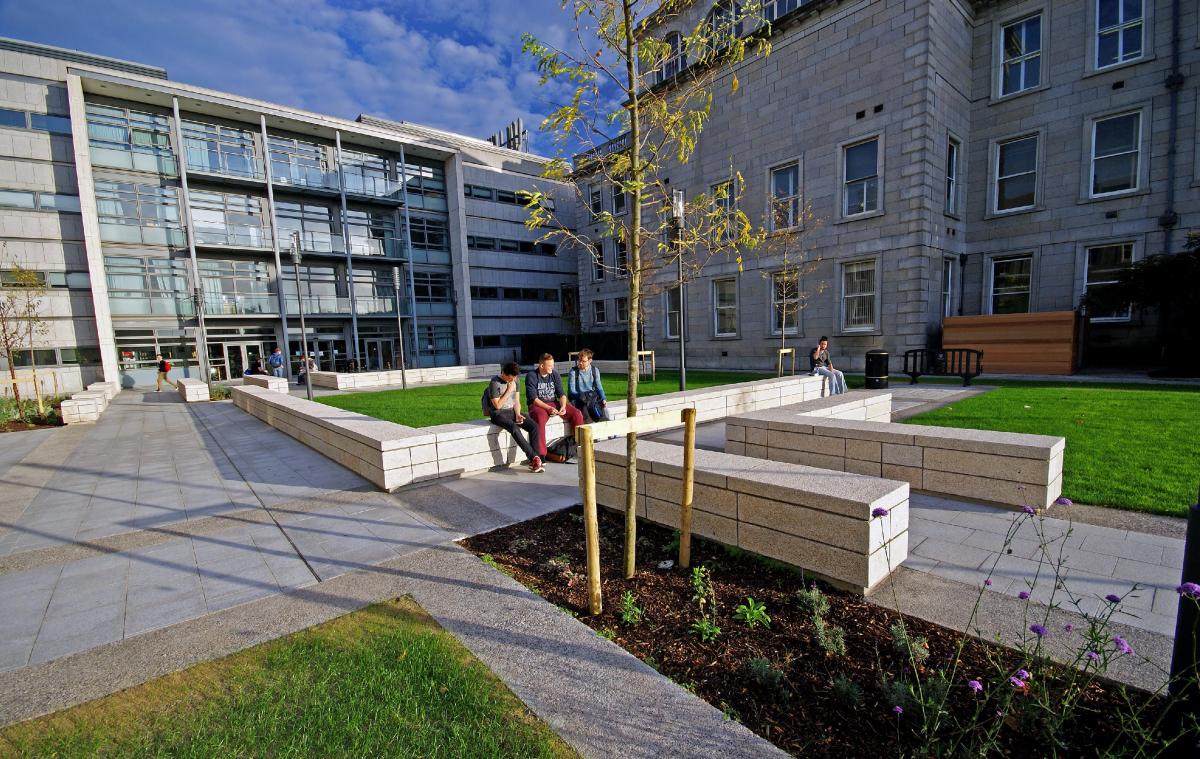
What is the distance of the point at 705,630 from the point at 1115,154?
2231 centimetres

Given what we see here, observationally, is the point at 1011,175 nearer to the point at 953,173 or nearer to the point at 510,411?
the point at 953,173

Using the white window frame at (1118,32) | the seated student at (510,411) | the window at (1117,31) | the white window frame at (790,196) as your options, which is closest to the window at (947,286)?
the white window frame at (790,196)

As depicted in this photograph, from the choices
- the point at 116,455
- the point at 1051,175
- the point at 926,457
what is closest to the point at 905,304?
the point at 1051,175

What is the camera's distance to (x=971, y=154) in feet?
59.5

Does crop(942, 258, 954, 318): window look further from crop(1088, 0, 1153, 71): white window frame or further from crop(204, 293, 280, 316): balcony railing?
crop(204, 293, 280, 316): balcony railing

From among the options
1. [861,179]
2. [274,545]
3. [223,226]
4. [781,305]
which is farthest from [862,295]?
[223,226]

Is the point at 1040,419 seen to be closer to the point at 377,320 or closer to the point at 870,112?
the point at 870,112

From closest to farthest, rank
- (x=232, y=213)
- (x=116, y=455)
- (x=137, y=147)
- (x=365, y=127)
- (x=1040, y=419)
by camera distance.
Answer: (x=1040, y=419) < (x=116, y=455) < (x=137, y=147) < (x=232, y=213) < (x=365, y=127)

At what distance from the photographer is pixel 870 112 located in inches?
674

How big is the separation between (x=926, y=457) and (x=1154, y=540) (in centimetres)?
162

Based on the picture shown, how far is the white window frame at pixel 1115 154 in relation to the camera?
15234mm

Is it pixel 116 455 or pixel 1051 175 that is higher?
pixel 1051 175

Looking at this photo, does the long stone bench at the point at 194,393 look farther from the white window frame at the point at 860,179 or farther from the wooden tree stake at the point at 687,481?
the white window frame at the point at 860,179

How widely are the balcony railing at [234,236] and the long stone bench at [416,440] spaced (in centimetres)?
2394
